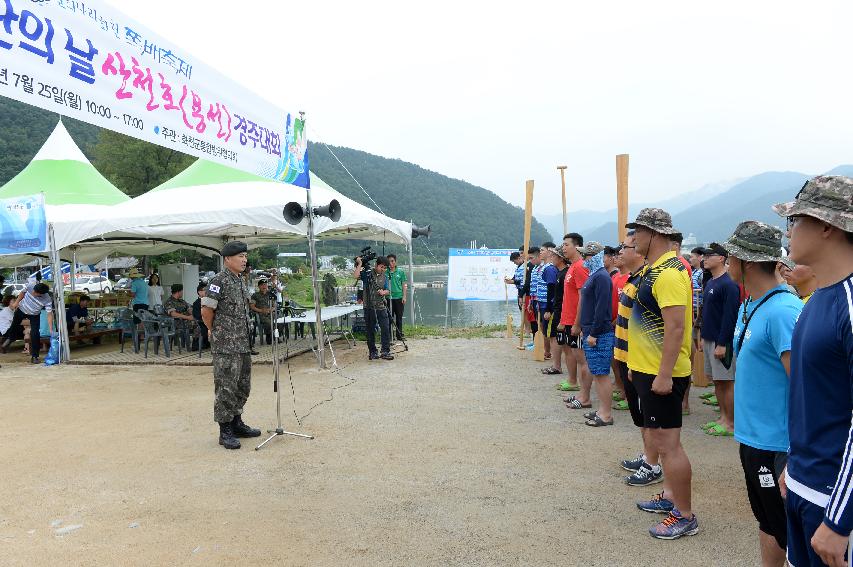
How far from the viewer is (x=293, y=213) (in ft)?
24.0

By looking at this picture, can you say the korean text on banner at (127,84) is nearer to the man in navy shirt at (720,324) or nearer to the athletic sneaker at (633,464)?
the athletic sneaker at (633,464)

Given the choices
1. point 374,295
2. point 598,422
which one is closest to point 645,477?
point 598,422

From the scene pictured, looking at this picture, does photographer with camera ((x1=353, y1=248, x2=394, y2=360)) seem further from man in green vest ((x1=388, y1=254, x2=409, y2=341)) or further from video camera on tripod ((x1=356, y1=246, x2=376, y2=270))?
man in green vest ((x1=388, y1=254, x2=409, y2=341))

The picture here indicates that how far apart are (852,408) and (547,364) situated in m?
7.29

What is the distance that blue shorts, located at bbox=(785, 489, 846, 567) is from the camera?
4.62ft

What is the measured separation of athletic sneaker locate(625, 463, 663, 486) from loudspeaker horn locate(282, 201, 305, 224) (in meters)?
5.31

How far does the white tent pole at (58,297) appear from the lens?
8.76 m

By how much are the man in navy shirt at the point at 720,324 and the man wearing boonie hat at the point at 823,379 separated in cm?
332

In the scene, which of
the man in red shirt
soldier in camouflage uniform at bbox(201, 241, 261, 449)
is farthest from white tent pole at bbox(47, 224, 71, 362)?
the man in red shirt

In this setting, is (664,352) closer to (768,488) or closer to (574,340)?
(768,488)

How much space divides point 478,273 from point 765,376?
1069 centimetres

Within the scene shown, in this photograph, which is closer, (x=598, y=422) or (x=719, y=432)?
(x=719, y=432)

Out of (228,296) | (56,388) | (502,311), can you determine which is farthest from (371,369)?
(502,311)

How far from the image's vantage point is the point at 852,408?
1.32m
